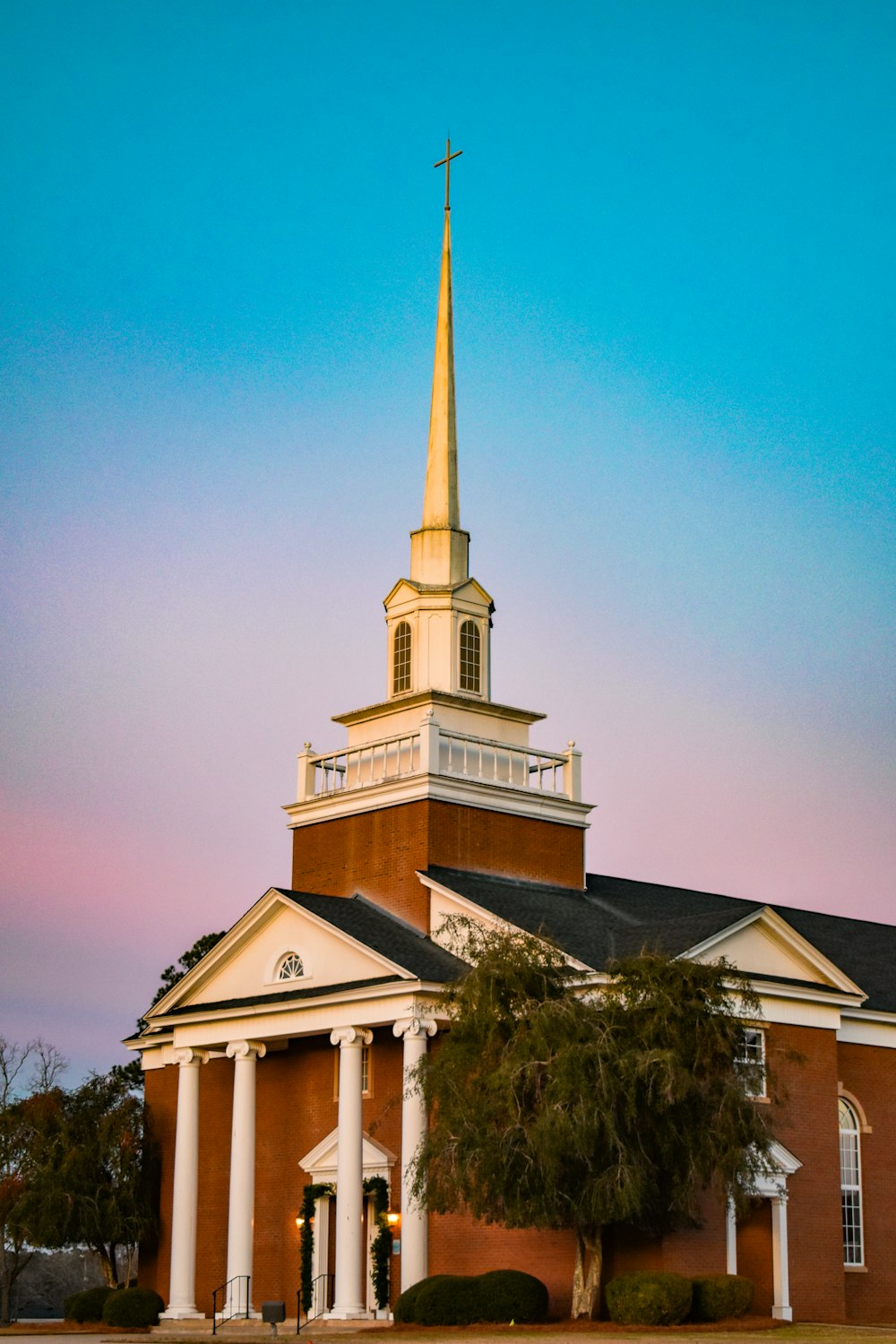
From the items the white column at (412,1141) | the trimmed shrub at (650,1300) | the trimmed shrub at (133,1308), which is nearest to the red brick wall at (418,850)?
the white column at (412,1141)

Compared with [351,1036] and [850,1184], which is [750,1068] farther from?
→ [850,1184]

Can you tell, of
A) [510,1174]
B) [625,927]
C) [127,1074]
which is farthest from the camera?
[127,1074]

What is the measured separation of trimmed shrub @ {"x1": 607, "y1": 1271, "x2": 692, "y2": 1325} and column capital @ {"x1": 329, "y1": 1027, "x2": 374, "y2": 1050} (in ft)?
27.1

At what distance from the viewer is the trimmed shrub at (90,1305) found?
45.5 m

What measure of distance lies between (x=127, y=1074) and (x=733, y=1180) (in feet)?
105

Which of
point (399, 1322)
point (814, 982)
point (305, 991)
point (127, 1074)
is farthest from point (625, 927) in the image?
point (127, 1074)

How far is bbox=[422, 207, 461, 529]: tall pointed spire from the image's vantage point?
51000 millimetres

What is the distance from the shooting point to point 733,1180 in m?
36.0

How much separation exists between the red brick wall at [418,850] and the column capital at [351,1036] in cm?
371

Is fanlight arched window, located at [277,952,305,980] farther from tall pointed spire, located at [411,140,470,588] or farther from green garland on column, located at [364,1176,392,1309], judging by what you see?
tall pointed spire, located at [411,140,470,588]

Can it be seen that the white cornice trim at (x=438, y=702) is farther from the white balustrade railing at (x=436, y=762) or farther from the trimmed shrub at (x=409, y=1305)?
the trimmed shrub at (x=409, y=1305)

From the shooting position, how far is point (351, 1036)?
41562 millimetres

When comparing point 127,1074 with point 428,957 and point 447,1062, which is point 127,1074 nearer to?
point 428,957

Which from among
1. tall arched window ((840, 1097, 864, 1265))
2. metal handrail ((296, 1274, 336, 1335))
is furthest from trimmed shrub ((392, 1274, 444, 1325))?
tall arched window ((840, 1097, 864, 1265))
